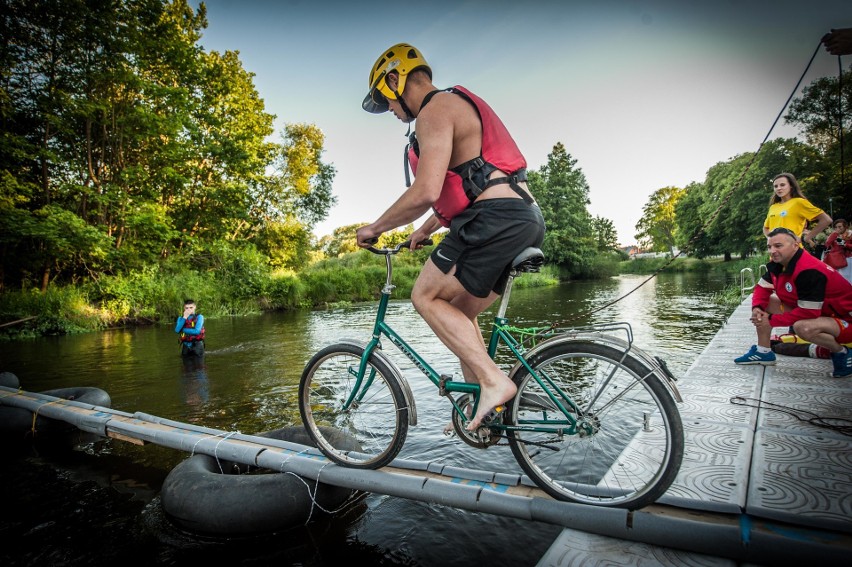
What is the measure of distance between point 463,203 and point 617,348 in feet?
3.70

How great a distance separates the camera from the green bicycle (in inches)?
80.8

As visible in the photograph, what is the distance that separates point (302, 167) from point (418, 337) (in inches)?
1168

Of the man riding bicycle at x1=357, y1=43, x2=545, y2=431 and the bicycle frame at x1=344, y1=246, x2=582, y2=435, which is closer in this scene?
the man riding bicycle at x1=357, y1=43, x2=545, y2=431

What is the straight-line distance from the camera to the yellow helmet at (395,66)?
2.45 metres

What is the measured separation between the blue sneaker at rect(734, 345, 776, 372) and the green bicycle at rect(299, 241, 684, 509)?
299cm

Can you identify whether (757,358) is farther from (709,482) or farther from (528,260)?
(528,260)

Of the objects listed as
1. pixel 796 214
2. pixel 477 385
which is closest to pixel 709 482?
pixel 477 385

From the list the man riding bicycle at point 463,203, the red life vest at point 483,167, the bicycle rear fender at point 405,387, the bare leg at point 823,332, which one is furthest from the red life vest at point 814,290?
the bicycle rear fender at point 405,387

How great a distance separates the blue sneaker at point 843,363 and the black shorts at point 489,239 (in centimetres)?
391

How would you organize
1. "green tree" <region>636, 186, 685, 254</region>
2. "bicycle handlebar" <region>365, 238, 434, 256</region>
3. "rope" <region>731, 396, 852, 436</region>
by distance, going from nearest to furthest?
"bicycle handlebar" <region>365, 238, 434, 256</region>, "rope" <region>731, 396, 852, 436</region>, "green tree" <region>636, 186, 685, 254</region>

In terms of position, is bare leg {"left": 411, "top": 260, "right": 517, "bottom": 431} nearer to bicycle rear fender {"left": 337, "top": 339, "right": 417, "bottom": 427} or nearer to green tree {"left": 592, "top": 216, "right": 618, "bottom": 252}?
bicycle rear fender {"left": 337, "top": 339, "right": 417, "bottom": 427}

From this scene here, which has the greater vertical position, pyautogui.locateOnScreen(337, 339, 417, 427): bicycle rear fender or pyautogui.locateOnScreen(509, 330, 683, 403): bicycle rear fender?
pyautogui.locateOnScreen(509, 330, 683, 403): bicycle rear fender

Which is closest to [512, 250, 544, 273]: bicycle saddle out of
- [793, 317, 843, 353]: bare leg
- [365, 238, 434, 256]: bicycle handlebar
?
[365, 238, 434, 256]: bicycle handlebar

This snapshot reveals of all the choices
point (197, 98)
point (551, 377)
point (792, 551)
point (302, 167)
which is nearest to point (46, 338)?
point (197, 98)
